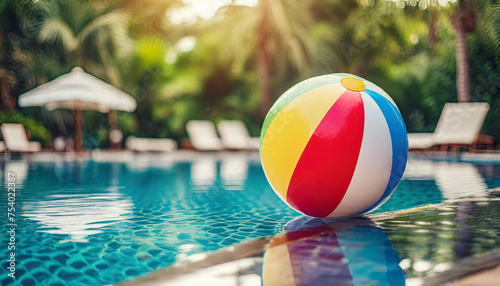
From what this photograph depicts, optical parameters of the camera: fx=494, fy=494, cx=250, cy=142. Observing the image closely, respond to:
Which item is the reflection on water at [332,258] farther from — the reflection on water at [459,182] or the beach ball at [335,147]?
the reflection on water at [459,182]

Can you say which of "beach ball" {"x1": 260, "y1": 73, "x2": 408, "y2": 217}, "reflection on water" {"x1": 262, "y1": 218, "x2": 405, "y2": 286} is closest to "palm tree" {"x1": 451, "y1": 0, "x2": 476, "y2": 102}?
"beach ball" {"x1": 260, "y1": 73, "x2": 408, "y2": 217}

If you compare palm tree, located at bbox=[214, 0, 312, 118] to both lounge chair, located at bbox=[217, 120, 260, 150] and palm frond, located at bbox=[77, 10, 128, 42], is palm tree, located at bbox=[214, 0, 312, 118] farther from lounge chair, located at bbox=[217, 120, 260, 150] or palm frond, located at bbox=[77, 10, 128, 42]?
palm frond, located at bbox=[77, 10, 128, 42]

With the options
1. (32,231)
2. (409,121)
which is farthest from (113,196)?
(409,121)

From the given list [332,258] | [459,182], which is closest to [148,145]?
[459,182]

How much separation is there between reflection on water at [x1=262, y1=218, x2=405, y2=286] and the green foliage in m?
19.9

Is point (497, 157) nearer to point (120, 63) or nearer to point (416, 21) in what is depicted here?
point (416, 21)

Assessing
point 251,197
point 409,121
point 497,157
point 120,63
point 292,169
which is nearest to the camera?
point 292,169

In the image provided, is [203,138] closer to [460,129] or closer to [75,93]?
[75,93]

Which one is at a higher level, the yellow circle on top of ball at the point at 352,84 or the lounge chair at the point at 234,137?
the yellow circle on top of ball at the point at 352,84

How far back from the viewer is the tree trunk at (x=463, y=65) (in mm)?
17109

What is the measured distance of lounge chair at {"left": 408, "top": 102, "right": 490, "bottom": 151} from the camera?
1539 centimetres

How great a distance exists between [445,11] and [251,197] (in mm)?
13475

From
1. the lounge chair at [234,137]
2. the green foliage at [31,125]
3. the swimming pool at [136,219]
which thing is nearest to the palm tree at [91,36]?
the green foliage at [31,125]

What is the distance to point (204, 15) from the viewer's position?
1200 inches
